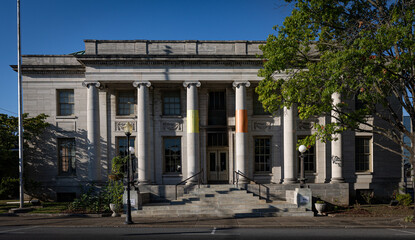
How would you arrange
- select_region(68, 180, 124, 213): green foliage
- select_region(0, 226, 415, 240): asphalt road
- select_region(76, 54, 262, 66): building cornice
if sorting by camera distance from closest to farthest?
select_region(0, 226, 415, 240): asphalt road
select_region(68, 180, 124, 213): green foliage
select_region(76, 54, 262, 66): building cornice

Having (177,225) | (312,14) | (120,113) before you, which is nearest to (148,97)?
(120,113)

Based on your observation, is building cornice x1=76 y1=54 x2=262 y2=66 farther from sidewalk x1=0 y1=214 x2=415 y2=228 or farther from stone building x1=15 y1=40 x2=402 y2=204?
sidewalk x1=0 y1=214 x2=415 y2=228

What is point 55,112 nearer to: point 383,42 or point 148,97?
point 148,97

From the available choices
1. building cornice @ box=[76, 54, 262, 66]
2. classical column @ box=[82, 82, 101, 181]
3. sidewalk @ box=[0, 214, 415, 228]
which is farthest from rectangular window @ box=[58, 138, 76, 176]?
building cornice @ box=[76, 54, 262, 66]

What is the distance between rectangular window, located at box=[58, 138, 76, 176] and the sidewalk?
5.30m

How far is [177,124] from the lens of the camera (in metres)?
18.9

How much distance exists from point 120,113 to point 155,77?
13.6 ft

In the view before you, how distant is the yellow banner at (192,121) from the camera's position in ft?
57.9

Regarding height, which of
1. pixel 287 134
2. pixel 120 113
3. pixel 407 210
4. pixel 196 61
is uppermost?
pixel 196 61

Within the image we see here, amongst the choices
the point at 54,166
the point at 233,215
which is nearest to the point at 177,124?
the point at 233,215

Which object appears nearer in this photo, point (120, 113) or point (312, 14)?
point (312, 14)

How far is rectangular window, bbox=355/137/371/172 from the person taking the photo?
19109mm

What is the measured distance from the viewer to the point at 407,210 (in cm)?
1500

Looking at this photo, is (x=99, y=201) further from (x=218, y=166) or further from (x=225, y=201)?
(x=218, y=166)
